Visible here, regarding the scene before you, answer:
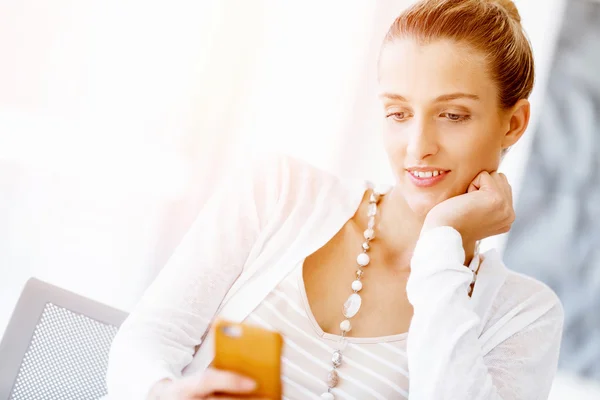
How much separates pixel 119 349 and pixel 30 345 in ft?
0.74

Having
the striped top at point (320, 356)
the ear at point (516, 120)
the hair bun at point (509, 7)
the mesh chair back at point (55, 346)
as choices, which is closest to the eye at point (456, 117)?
the ear at point (516, 120)

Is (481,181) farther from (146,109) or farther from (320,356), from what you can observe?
(146,109)

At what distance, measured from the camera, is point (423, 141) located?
3.86 ft

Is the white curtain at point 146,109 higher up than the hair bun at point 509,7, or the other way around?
the hair bun at point 509,7

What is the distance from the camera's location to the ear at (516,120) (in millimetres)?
1278

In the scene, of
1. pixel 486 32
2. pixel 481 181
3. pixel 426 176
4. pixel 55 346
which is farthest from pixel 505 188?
pixel 55 346

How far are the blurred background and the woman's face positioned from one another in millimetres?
790

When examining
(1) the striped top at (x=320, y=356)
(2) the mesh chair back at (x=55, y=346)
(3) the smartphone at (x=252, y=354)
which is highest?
(3) the smartphone at (x=252, y=354)

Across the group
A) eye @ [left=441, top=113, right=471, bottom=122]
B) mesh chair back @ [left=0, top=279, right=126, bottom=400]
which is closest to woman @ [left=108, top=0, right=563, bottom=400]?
eye @ [left=441, top=113, right=471, bottom=122]

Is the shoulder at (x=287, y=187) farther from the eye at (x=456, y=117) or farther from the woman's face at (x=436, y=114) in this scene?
the eye at (x=456, y=117)

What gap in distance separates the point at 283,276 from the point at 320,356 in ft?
0.51

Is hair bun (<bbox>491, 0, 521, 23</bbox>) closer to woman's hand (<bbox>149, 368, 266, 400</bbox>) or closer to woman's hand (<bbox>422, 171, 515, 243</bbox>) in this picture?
woman's hand (<bbox>422, 171, 515, 243</bbox>)

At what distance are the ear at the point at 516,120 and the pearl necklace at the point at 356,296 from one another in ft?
0.84

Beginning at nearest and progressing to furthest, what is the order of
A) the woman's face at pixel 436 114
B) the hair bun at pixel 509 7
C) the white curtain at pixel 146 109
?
the woman's face at pixel 436 114 < the hair bun at pixel 509 7 < the white curtain at pixel 146 109
